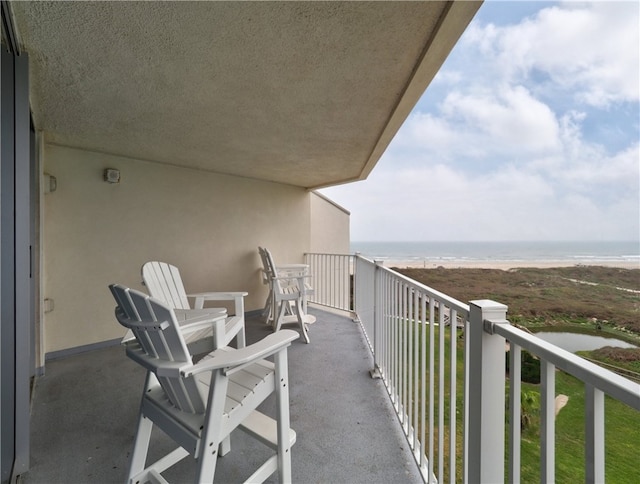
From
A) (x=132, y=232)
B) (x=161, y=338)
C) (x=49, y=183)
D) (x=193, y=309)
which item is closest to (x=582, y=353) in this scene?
(x=161, y=338)

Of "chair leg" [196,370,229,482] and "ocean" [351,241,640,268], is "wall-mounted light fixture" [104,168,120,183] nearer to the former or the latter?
"ocean" [351,241,640,268]

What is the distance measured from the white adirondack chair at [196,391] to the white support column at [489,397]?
2.51ft

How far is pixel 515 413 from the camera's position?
0.80m

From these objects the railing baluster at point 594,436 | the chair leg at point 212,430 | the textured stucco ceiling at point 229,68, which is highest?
the textured stucco ceiling at point 229,68

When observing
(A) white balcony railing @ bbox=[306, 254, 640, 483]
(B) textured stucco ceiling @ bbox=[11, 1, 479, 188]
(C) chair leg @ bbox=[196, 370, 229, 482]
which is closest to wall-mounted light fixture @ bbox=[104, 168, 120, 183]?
(B) textured stucco ceiling @ bbox=[11, 1, 479, 188]

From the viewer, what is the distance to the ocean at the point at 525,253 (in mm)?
3396

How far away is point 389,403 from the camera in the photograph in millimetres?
2160

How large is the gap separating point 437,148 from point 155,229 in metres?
Result: 17.4

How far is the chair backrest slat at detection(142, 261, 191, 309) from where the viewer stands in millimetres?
2141

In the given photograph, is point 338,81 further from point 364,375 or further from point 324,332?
point 324,332

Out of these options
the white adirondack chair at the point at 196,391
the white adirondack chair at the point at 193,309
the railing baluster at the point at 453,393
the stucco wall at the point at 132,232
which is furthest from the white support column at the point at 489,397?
the stucco wall at the point at 132,232

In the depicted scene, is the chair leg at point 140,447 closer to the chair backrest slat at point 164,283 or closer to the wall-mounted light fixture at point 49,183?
the chair backrest slat at point 164,283

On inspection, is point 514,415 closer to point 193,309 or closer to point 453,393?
point 453,393

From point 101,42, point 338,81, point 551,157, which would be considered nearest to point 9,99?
point 101,42
